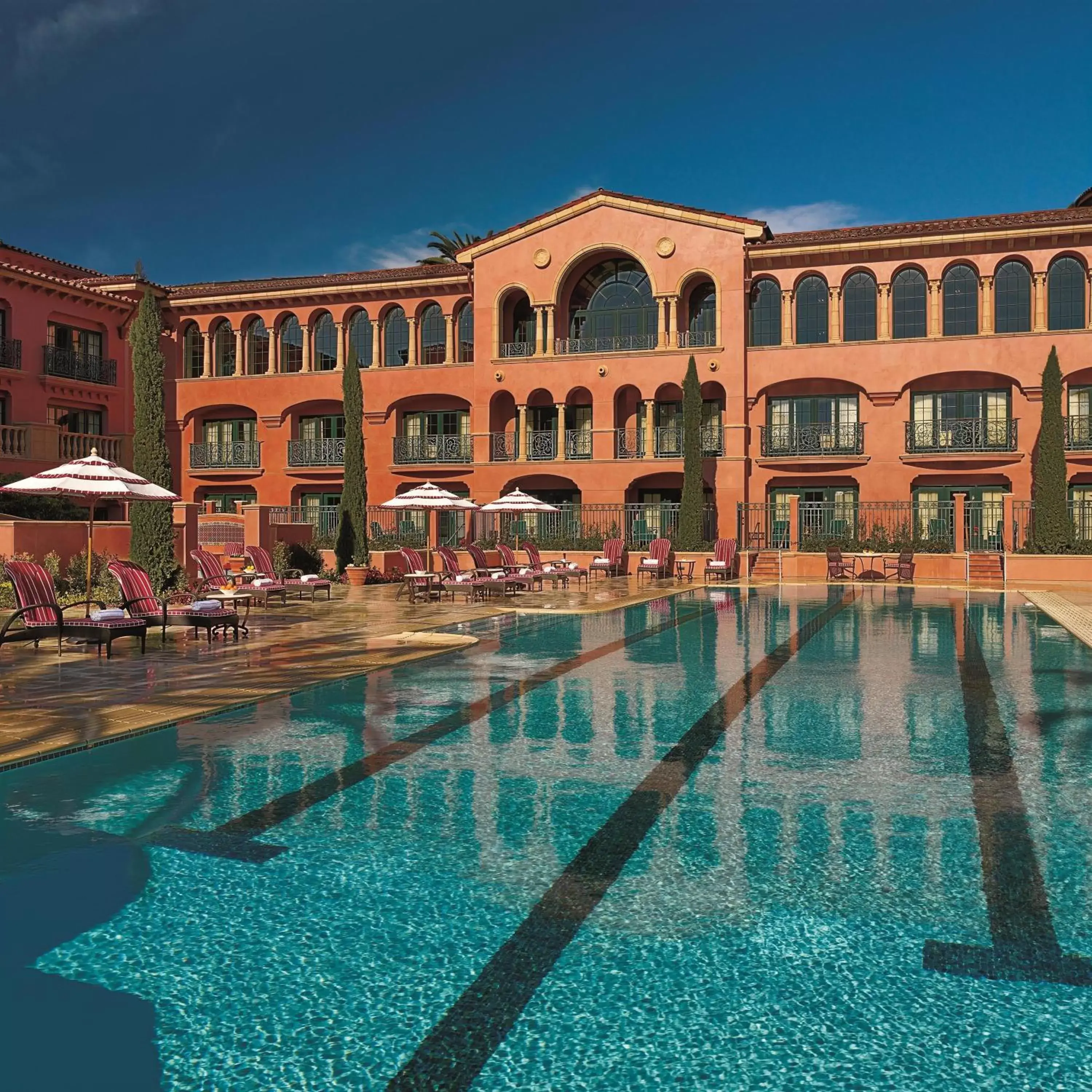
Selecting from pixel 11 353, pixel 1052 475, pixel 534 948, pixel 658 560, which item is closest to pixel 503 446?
pixel 658 560

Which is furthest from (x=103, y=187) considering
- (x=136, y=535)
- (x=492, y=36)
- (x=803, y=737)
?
(x=803, y=737)

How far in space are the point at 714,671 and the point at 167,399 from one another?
33643 mm

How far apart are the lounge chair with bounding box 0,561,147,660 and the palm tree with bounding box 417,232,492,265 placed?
37129 millimetres

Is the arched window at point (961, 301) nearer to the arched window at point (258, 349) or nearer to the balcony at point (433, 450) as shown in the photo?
the balcony at point (433, 450)


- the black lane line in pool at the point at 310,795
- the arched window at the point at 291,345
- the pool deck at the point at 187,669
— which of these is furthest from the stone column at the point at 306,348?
the black lane line in pool at the point at 310,795

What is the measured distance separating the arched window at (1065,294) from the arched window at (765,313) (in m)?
8.42

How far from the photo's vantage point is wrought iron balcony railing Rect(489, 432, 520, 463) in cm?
3497

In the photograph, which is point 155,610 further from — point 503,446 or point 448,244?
point 448,244

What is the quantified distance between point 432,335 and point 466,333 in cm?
136

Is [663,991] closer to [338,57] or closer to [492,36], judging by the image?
[492,36]

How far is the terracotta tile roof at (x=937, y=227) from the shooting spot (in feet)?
97.0

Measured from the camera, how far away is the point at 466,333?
36.7m

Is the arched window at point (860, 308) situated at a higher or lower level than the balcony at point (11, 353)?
higher

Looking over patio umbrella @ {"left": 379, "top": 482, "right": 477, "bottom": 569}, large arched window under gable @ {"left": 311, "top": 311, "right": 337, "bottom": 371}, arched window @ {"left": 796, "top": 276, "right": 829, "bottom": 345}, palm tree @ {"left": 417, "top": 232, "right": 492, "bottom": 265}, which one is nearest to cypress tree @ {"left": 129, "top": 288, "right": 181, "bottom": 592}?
patio umbrella @ {"left": 379, "top": 482, "right": 477, "bottom": 569}
